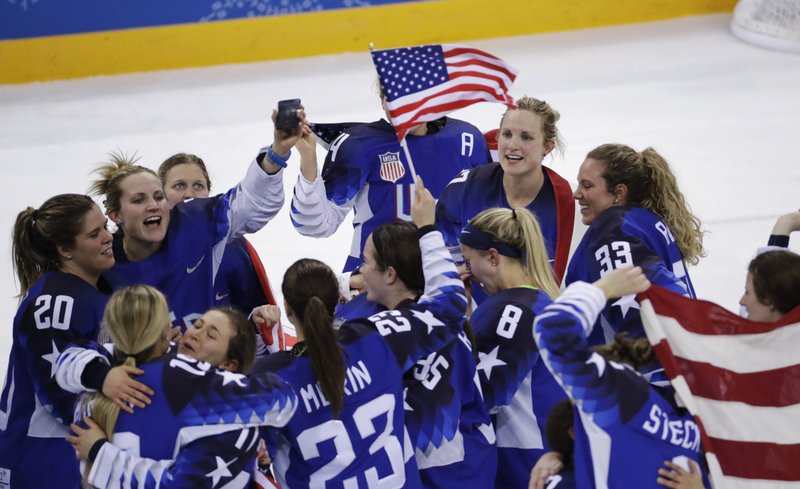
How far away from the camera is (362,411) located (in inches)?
129

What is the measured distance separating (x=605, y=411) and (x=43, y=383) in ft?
6.16

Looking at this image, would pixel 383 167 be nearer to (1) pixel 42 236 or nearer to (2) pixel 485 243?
(2) pixel 485 243

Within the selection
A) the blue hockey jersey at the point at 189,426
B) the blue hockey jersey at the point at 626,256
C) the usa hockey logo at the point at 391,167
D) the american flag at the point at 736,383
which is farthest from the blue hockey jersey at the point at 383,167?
the american flag at the point at 736,383

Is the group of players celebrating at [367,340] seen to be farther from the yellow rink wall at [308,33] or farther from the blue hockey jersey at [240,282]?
the yellow rink wall at [308,33]

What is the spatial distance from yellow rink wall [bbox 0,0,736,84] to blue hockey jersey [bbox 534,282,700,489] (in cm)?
951

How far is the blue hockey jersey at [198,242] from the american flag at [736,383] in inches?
68.5

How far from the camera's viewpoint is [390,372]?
132 inches

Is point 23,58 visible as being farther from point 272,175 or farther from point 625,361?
point 625,361

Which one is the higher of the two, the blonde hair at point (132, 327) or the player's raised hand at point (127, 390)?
the blonde hair at point (132, 327)

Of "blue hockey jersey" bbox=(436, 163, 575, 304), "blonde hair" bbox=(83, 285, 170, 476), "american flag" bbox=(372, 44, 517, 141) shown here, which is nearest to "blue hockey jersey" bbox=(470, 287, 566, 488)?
"american flag" bbox=(372, 44, 517, 141)

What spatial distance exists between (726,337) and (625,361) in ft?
0.98

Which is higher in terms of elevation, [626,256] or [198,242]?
[198,242]

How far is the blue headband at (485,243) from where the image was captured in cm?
375

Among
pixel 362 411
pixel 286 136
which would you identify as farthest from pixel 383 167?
pixel 362 411
